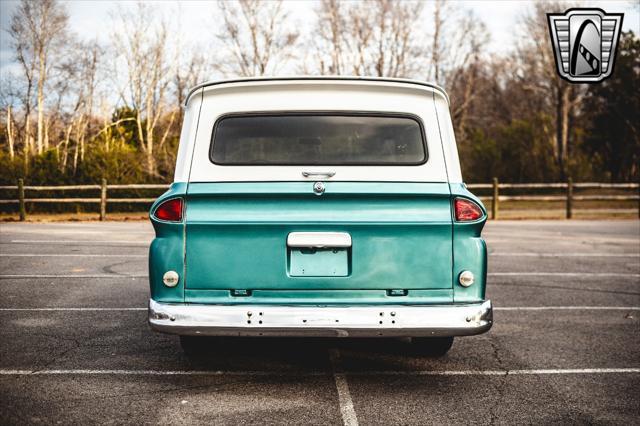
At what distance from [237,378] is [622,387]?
8.49ft

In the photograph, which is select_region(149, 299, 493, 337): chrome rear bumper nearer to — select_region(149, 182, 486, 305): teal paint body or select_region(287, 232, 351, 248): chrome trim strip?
select_region(149, 182, 486, 305): teal paint body

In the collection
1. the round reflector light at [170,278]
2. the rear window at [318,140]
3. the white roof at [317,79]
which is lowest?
the round reflector light at [170,278]

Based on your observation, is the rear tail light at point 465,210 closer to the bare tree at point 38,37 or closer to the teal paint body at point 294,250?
the teal paint body at point 294,250

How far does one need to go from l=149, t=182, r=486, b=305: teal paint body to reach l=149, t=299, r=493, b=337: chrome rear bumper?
10cm

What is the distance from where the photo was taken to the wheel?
17.1 feet

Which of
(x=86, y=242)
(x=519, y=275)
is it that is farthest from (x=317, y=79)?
(x=86, y=242)

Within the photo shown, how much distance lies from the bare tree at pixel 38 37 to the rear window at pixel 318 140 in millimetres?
34003

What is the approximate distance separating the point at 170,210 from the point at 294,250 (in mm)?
798

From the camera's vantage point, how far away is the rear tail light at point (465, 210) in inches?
163

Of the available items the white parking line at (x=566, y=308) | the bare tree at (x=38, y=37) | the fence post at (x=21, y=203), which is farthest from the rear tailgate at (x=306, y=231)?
the bare tree at (x=38, y=37)

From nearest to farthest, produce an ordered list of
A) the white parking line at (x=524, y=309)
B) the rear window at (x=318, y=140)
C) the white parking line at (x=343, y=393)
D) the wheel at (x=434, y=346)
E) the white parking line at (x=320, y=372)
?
the white parking line at (x=343, y=393)
the rear window at (x=318, y=140)
the white parking line at (x=320, y=372)
the wheel at (x=434, y=346)
the white parking line at (x=524, y=309)

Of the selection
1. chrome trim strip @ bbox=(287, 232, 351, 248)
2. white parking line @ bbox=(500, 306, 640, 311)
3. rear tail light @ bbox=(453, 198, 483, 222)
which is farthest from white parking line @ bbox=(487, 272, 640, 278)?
chrome trim strip @ bbox=(287, 232, 351, 248)

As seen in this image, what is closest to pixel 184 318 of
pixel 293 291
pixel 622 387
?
pixel 293 291

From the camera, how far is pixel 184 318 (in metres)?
3.98
